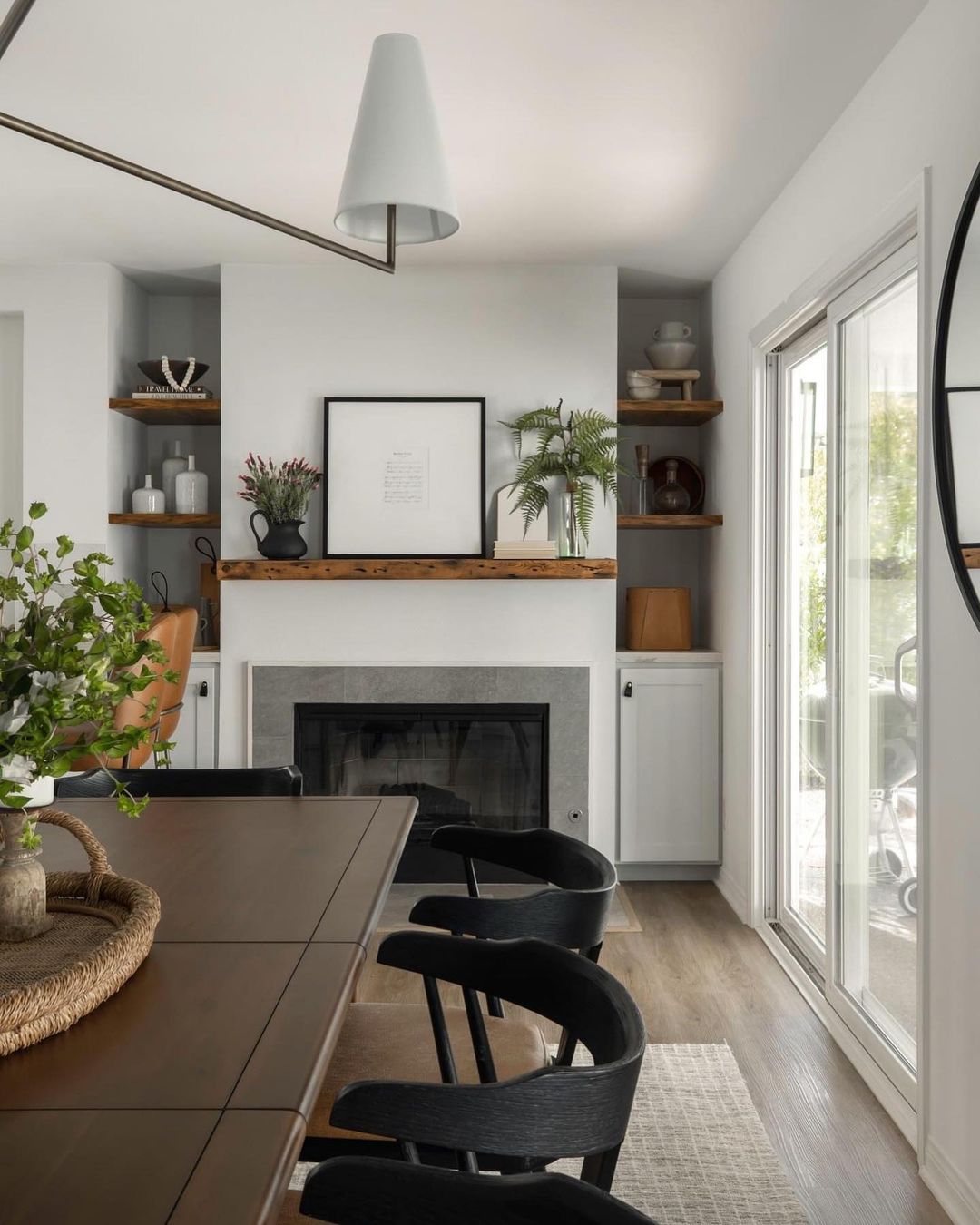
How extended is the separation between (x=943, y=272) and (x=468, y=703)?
2650 mm

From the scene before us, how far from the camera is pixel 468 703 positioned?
14.5 ft

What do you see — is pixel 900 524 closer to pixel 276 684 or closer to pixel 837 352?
pixel 837 352

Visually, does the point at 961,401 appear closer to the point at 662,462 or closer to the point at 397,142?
the point at 397,142

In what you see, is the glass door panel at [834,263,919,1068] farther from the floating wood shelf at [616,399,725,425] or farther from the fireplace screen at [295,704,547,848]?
the fireplace screen at [295,704,547,848]

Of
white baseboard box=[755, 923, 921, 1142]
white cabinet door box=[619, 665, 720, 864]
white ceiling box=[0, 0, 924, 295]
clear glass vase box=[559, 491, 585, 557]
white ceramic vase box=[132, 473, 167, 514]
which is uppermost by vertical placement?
white ceiling box=[0, 0, 924, 295]

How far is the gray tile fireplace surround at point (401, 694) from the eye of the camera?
4.39 m

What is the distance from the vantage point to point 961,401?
2.12m

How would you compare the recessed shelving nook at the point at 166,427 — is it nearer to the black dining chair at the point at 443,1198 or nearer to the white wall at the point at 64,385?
the white wall at the point at 64,385

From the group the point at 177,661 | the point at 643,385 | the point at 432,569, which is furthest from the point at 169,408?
the point at 643,385

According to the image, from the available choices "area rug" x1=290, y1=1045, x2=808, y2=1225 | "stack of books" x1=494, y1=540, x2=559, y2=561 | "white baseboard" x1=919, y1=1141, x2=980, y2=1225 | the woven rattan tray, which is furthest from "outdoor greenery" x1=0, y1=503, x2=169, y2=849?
"stack of books" x1=494, y1=540, x2=559, y2=561

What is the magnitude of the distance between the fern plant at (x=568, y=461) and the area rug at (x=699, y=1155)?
2.24 meters

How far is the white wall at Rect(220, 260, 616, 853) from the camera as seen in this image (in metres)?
4.41

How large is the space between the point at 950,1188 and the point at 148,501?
145 inches

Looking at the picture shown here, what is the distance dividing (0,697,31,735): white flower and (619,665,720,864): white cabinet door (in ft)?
11.2
